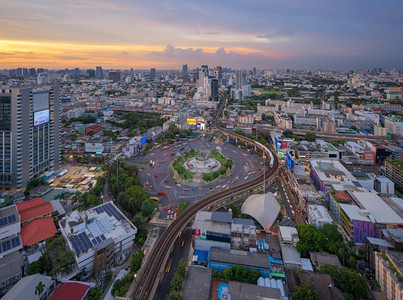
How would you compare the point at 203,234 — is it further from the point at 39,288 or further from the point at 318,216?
the point at 39,288

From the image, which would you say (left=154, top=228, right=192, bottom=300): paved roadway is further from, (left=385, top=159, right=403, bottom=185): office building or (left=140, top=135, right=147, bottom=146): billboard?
(left=140, top=135, right=147, bottom=146): billboard

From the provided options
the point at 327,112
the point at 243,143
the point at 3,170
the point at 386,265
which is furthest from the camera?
the point at 327,112

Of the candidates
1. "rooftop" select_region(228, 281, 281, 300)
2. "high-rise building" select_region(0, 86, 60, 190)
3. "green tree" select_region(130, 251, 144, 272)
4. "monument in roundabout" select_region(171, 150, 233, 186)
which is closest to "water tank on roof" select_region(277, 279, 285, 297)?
"rooftop" select_region(228, 281, 281, 300)

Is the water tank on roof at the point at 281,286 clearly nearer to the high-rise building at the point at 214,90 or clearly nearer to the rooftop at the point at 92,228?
the rooftop at the point at 92,228

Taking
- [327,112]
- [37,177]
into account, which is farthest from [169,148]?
[327,112]

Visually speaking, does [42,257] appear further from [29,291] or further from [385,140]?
[385,140]

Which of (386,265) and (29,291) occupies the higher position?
(386,265)
